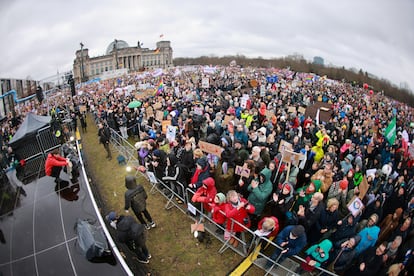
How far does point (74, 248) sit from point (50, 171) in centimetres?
407

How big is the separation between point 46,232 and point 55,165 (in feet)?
9.17

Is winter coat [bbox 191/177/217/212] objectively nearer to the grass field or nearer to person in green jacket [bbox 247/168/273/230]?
person in green jacket [bbox 247/168/273/230]

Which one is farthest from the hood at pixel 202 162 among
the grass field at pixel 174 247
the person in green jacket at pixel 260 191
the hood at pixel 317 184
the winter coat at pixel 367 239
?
the winter coat at pixel 367 239

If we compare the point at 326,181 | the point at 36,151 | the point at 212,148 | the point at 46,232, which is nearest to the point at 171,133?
the point at 212,148

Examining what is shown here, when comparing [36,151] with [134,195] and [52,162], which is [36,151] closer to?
[52,162]

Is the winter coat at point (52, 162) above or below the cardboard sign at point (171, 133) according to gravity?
below

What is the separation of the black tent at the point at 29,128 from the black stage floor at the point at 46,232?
3.07m

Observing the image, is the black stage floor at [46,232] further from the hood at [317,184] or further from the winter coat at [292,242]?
the hood at [317,184]

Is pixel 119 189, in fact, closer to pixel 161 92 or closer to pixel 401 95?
pixel 161 92

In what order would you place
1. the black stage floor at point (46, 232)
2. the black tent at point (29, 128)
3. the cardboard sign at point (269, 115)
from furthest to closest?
the cardboard sign at point (269, 115), the black tent at point (29, 128), the black stage floor at point (46, 232)

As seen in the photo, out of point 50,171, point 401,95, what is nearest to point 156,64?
point 401,95

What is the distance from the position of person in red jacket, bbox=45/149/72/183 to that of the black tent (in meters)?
3.77

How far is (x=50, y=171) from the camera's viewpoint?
8.62 m

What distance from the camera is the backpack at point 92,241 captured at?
214 inches
